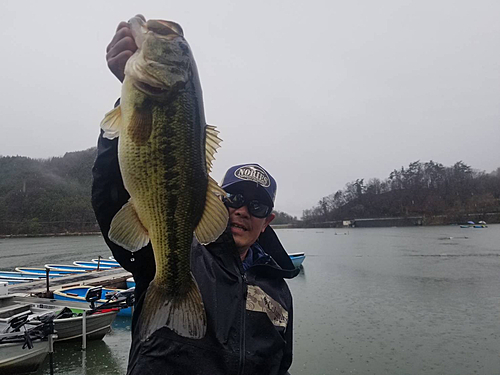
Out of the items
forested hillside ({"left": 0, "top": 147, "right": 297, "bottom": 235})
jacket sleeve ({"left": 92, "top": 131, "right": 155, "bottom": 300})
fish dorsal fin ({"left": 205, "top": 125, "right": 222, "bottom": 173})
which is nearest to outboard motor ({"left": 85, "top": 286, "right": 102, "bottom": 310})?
jacket sleeve ({"left": 92, "top": 131, "right": 155, "bottom": 300})

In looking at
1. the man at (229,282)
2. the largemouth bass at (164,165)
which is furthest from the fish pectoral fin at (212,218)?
the man at (229,282)

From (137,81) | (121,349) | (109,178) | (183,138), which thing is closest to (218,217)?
(183,138)

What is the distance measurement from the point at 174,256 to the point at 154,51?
98cm

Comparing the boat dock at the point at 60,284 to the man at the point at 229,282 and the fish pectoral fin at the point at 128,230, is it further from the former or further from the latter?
Answer: the fish pectoral fin at the point at 128,230

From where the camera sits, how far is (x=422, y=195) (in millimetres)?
96125

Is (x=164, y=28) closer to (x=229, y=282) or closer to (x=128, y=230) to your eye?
(x=128, y=230)

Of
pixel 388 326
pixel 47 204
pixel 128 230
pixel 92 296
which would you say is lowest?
pixel 388 326

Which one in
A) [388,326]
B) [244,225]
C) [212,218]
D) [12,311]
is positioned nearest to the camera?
[212,218]

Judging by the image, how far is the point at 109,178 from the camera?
1.83m

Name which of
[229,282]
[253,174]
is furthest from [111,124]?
[253,174]

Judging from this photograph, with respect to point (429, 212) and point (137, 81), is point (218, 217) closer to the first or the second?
point (137, 81)

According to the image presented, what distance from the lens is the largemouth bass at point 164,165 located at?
1.63m

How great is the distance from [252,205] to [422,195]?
104434 millimetres

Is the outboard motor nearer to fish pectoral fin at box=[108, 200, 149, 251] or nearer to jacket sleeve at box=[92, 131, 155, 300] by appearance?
jacket sleeve at box=[92, 131, 155, 300]
